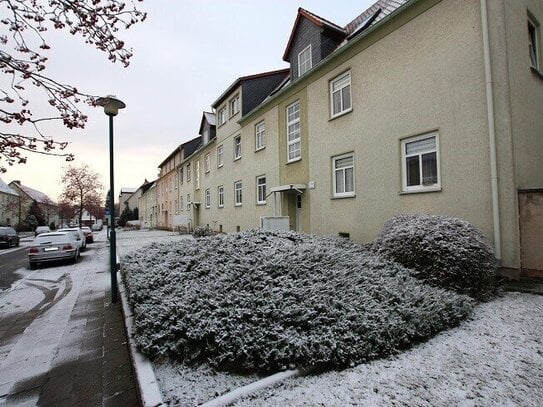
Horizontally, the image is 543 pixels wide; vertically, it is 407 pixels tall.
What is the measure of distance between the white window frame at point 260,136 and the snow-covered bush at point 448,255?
11.0 m

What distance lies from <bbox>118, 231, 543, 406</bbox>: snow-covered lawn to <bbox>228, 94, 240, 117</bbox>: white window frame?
17688 millimetres

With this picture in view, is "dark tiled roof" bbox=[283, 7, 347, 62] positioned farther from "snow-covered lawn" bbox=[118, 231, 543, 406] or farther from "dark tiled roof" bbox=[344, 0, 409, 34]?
"snow-covered lawn" bbox=[118, 231, 543, 406]

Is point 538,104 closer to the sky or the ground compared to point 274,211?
closer to the sky

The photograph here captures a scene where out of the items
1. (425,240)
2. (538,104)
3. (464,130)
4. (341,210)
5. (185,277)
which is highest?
(538,104)

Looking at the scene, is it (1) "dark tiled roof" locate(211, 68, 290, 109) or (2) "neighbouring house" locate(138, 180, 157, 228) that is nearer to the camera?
(1) "dark tiled roof" locate(211, 68, 290, 109)

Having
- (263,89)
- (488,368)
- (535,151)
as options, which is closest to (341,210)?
(535,151)

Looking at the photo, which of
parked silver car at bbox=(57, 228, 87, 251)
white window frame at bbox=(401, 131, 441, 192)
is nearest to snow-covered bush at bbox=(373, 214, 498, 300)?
white window frame at bbox=(401, 131, 441, 192)

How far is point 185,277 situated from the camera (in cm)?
489

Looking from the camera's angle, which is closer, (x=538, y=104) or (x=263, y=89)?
(x=538, y=104)

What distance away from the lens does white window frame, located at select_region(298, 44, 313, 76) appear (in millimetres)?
12771

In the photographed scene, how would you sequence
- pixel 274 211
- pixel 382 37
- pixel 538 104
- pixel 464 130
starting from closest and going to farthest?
pixel 464 130, pixel 538 104, pixel 382 37, pixel 274 211

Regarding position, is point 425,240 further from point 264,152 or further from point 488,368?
point 264,152

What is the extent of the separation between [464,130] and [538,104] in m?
2.57

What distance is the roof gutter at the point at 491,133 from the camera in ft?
21.1
